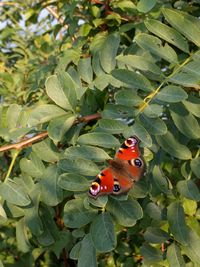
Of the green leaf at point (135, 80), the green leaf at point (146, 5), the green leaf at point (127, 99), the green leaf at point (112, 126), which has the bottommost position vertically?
the green leaf at point (112, 126)

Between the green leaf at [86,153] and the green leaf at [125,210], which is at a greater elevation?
the green leaf at [86,153]

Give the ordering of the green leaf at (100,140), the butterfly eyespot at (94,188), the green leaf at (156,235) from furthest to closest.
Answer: the green leaf at (156,235) < the green leaf at (100,140) < the butterfly eyespot at (94,188)

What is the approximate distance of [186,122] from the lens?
3.47 feet

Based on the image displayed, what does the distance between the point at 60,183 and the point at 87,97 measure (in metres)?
0.42

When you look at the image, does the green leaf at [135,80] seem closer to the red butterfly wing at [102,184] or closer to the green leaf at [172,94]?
the green leaf at [172,94]

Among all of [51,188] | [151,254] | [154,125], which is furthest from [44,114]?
[151,254]

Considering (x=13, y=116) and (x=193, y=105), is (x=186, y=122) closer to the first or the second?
(x=193, y=105)

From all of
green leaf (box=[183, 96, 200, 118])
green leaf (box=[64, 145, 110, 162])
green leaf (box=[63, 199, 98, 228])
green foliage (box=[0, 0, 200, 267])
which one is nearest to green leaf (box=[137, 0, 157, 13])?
green foliage (box=[0, 0, 200, 267])

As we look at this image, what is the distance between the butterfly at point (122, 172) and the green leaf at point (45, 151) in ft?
0.74

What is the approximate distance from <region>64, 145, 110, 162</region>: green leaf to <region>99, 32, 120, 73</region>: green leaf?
358 mm

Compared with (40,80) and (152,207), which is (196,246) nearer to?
(152,207)

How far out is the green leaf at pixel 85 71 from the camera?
128 cm

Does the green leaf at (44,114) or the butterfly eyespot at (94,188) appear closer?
the butterfly eyespot at (94,188)

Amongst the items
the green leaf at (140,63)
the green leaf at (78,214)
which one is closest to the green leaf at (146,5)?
the green leaf at (140,63)
